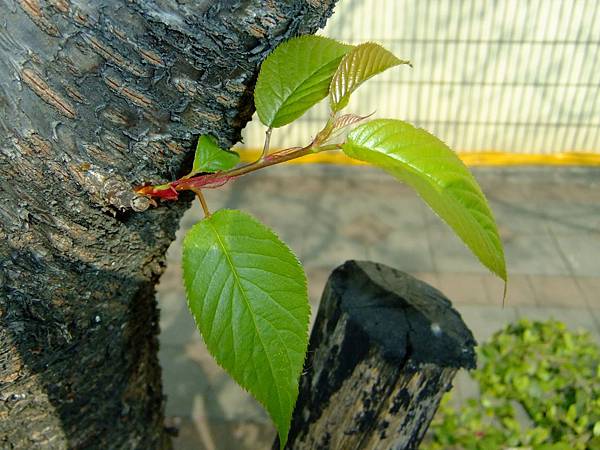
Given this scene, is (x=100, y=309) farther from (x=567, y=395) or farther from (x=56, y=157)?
(x=567, y=395)

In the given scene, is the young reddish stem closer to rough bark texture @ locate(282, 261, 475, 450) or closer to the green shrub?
rough bark texture @ locate(282, 261, 475, 450)

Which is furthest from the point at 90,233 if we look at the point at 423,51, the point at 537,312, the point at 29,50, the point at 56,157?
the point at 423,51

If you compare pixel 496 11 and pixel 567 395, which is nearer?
pixel 567 395

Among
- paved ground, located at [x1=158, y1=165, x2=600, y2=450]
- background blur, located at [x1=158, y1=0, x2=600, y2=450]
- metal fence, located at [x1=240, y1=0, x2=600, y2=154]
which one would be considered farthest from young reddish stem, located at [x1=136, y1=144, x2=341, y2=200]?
metal fence, located at [x1=240, y1=0, x2=600, y2=154]

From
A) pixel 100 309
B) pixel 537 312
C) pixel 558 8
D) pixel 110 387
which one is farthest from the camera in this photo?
pixel 558 8

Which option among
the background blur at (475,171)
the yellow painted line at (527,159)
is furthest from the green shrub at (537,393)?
the yellow painted line at (527,159)

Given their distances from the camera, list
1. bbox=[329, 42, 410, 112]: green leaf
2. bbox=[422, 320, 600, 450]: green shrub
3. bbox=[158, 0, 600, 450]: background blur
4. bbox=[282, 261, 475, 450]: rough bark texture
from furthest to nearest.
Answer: bbox=[158, 0, 600, 450]: background blur, bbox=[422, 320, 600, 450]: green shrub, bbox=[282, 261, 475, 450]: rough bark texture, bbox=[329, 42, 410, 112]: green leaf
